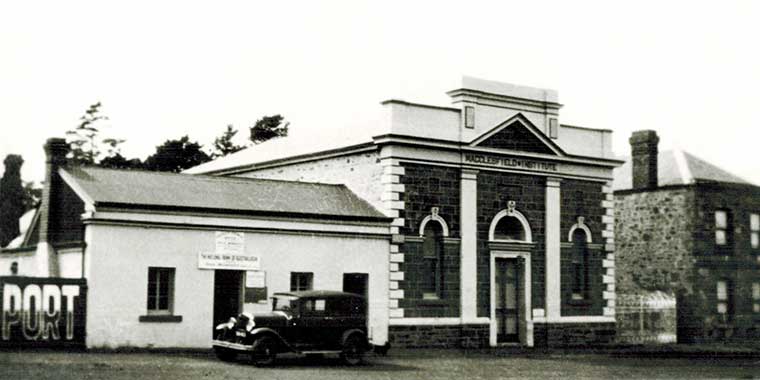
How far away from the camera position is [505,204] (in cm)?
3284

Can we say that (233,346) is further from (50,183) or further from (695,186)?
(695,186)

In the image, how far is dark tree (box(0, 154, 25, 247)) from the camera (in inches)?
2259

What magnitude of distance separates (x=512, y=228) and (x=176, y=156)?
88.1 feet

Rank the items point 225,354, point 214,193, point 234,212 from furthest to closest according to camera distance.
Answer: point 214,193, point 234,212, point 225,354

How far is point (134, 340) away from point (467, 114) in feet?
38.4

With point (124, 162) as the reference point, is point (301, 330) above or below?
below

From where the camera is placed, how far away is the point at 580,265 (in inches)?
1374

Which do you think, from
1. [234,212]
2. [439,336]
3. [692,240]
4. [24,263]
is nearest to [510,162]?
[439,336]

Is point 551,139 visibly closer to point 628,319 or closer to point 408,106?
point 408,106

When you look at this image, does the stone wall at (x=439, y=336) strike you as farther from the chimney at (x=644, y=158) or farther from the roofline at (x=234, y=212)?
the chimney at (x=644, y=158)

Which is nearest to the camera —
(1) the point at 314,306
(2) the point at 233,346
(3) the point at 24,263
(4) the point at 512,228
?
(2) the point at 233,346

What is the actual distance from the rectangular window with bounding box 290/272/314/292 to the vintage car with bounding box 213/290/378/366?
4.10 meters

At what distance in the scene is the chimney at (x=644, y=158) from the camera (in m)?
40.7

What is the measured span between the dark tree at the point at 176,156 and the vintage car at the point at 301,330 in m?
31.3
